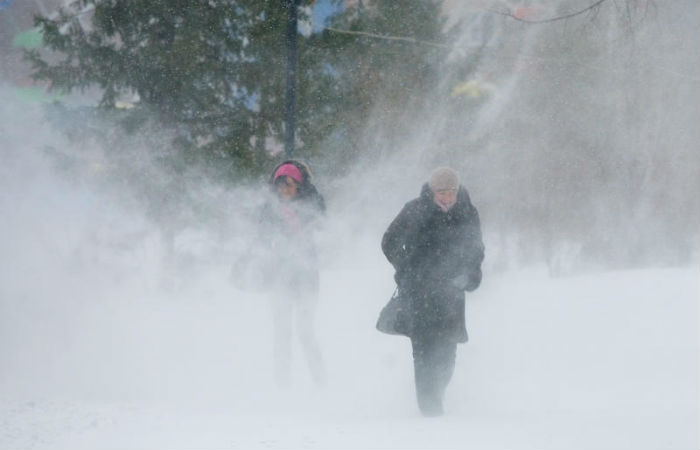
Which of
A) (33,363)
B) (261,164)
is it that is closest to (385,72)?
(261,164)

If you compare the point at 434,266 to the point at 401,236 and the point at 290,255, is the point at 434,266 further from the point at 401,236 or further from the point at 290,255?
the point at 290,255

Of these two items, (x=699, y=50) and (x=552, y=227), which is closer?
(x=699, y=50)

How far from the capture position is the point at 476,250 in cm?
514

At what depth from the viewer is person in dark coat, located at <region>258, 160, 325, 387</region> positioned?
20.2 feet

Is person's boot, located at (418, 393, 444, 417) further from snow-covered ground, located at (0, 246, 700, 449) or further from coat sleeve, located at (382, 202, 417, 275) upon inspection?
coat sleeve, located at (382, 202, 417, 275)

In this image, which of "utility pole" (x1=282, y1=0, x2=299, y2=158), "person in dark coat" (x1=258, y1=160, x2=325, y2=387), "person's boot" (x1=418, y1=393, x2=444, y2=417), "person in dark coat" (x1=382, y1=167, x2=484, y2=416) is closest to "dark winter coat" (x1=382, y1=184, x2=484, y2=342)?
"person in dark coat" (x1=382, y1=167, x2=484, y2=416)

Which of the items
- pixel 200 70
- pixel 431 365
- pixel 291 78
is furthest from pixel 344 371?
pixel 200 70

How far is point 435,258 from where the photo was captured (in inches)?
204

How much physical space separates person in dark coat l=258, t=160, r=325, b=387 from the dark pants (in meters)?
1.37

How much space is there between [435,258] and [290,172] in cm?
158

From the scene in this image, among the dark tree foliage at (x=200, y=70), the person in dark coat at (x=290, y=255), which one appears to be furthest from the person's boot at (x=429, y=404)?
the dark tree foliage at (x=200, y=70)

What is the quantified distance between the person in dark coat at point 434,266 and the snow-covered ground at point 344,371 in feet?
1.69

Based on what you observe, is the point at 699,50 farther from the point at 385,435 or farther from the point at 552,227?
the point at 385,435

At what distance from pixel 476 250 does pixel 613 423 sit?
1.48 metres
